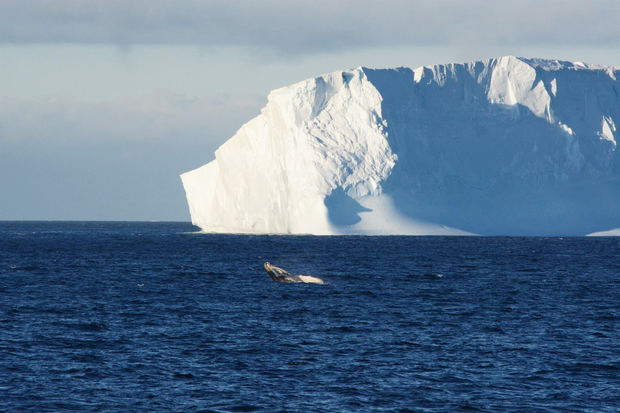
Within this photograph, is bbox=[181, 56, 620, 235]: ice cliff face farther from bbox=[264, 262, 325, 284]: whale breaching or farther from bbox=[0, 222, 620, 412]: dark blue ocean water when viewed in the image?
bbox=[264, 262, 325, 284]: whale breaching

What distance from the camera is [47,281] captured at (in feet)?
115

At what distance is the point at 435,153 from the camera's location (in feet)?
207

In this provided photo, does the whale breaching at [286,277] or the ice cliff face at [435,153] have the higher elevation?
the ice cliff face at [435,153]

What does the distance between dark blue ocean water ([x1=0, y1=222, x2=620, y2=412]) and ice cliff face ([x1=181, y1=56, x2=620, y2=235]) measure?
21.4 meters

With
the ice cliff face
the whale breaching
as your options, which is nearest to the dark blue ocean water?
the whale breaching

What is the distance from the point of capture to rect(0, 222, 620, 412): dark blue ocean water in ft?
48.1

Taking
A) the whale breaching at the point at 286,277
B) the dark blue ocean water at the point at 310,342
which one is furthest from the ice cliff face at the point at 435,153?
the whale breaching at the point at 286,277

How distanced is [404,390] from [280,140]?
1936 inches

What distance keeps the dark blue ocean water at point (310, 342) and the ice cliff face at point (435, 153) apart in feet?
70.2

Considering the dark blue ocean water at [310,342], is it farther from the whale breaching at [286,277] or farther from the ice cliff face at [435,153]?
the ice cliff face at [435,153]

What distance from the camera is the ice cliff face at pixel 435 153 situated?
197 ft

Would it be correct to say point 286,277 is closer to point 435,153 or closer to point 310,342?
point 310,342

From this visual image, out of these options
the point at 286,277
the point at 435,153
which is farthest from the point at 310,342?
the point at 435,153

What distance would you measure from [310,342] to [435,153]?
147 feet
